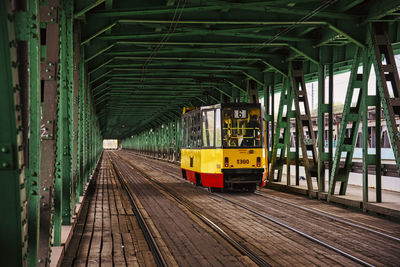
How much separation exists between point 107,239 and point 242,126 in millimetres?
8613

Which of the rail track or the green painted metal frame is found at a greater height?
the green painted metal frame

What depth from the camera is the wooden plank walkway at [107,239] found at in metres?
6.99

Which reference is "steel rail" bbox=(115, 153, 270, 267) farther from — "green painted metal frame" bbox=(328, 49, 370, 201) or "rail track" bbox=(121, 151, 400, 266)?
"green painted metal frame" bbox=(328, 49, 370, 201)

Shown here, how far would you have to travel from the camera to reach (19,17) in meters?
3.51

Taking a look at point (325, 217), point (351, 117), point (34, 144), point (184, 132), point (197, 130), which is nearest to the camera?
point (34, 144)

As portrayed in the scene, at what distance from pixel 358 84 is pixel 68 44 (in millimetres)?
7430

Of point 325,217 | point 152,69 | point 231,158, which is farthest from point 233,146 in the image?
point 152,69

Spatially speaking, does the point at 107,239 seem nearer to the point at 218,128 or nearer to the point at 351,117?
the point at 351,117

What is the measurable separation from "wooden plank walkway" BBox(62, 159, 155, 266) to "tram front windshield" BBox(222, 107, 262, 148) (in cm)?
436

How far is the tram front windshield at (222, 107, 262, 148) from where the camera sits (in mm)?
16312

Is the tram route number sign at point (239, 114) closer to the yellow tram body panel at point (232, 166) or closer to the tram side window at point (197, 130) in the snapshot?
the yellow tram body panel at point (232, 166)

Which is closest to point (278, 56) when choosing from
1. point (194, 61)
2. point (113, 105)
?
point (194, 61)

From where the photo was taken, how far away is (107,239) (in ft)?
28.2

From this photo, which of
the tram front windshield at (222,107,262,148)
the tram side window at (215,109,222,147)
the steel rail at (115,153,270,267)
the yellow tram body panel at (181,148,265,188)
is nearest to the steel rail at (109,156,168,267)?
the steel rail at (115,153,270,267)
